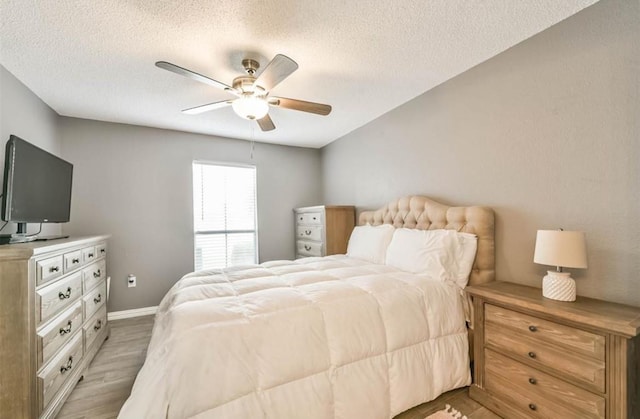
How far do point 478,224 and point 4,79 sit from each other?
13.1 feet

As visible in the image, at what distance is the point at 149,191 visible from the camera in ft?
11.6

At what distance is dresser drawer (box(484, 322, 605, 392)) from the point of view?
1.27 m

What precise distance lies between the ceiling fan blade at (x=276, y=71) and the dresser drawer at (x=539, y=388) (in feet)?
7.48

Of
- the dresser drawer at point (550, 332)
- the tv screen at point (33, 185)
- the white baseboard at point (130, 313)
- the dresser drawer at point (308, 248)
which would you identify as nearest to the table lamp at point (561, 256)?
the dresser drawer at point (550, 332)

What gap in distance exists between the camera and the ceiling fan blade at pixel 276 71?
1.56 meters

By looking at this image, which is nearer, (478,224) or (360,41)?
(360,41)

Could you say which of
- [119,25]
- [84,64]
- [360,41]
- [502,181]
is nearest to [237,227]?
[84,64]

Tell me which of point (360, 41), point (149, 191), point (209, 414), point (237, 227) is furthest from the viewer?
point (237, 227)

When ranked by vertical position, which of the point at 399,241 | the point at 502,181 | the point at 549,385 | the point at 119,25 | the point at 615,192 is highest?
the point at 119,25

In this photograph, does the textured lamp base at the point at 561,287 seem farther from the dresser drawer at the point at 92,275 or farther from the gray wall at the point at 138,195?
the gray wall at the point at 138,195

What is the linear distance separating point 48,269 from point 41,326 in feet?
1.12

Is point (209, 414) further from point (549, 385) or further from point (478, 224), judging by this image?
point (478, 224)

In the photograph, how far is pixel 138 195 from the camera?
11.4 ft

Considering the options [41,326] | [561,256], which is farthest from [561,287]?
[41,326]
